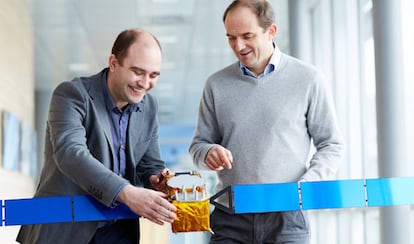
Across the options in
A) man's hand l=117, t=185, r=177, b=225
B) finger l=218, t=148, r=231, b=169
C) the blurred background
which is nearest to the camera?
man's hand l=117, t=185, r=177, b=225

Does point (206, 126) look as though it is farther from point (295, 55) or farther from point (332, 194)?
point (295, 55)

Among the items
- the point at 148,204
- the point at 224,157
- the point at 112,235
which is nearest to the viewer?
the point at 148,204

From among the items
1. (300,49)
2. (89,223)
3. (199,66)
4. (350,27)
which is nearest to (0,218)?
(89,223)

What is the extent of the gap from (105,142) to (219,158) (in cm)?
42

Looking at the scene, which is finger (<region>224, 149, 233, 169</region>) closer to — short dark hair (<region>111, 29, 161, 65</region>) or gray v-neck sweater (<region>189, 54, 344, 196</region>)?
gray v-neck sweater (<region>189, 54, 344, 196</region>)

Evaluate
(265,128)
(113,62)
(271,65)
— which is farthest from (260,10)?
(113,62)

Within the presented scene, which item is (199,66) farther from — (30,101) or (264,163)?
(264,163)

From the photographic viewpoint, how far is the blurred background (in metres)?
5.01

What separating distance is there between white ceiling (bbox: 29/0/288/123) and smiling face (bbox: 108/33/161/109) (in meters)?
7.20

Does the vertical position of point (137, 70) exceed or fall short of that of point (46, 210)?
it exceeds it

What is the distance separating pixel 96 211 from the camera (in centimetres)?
276

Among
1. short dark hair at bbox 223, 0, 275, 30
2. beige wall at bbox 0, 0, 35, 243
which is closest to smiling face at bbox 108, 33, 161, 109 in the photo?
short dark hair at bbox 223, 0, 275, 30

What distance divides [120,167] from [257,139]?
525 mm

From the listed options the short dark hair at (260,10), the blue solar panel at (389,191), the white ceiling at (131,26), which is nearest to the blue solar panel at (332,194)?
the blue solar panel at (389,191)
